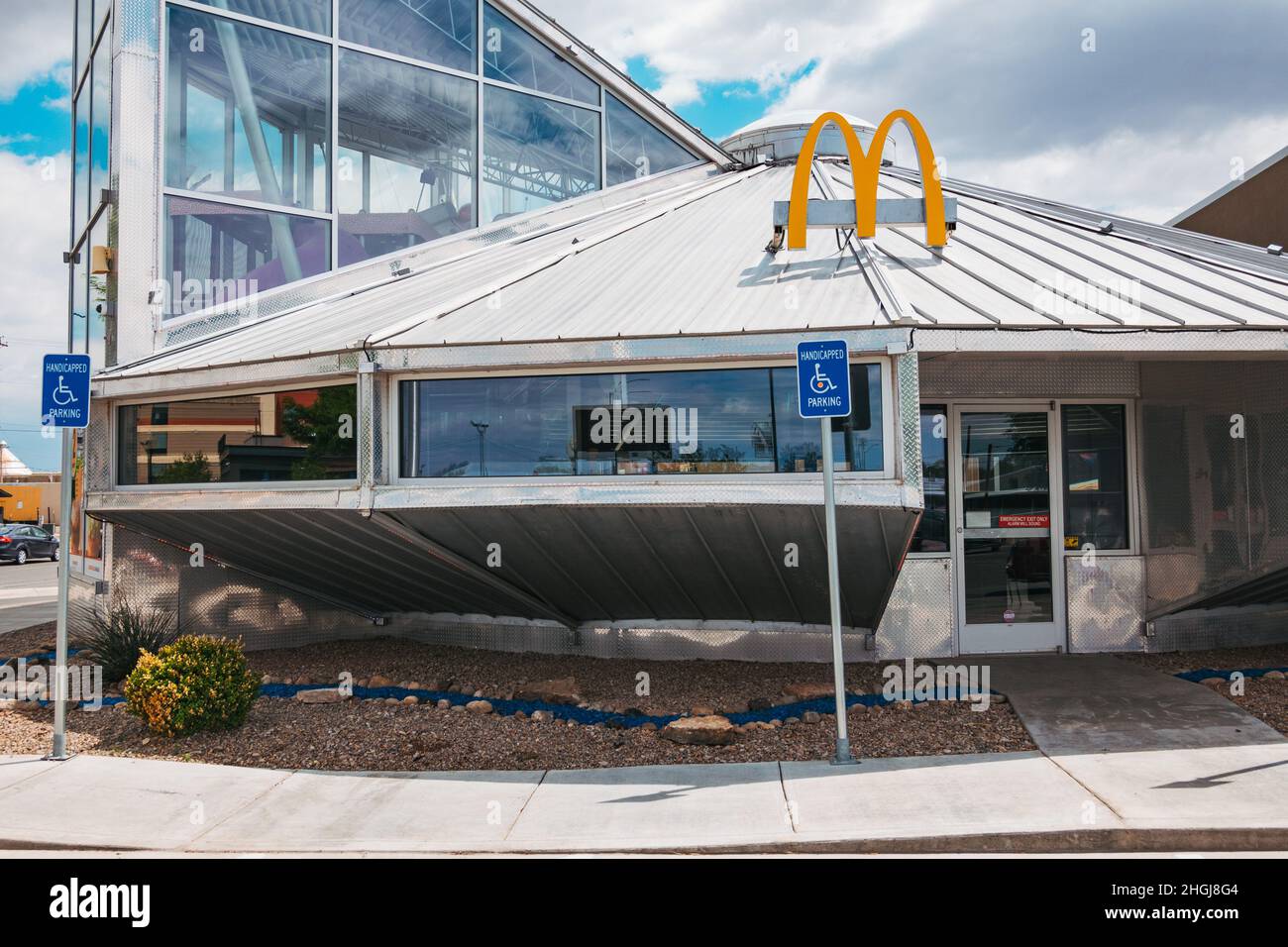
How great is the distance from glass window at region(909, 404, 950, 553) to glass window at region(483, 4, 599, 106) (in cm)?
716

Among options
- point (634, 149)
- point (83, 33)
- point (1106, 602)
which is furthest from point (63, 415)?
point (1106, 602)

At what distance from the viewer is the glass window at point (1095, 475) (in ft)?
31.3

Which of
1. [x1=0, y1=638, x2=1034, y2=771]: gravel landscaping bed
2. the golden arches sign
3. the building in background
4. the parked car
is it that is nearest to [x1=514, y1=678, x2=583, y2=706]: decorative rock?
[x1=0, y1=638, x2=1034, y2=771]: gravel landscaping bed

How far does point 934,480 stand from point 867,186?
298cm

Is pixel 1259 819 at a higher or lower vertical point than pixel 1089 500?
lower

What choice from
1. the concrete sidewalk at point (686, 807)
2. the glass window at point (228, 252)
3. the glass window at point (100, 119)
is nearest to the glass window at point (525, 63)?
the glass window at point (228, 252)

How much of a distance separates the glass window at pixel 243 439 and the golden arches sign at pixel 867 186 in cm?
434

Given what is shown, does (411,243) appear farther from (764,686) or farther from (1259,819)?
(1259,819)

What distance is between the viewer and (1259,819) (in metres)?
5.16

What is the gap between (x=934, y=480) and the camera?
942cm

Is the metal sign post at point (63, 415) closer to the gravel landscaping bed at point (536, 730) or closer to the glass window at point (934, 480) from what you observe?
the gravel landscaping bed at point (536, 730)

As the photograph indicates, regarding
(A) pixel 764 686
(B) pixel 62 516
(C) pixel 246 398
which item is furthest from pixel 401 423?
(A) pixel 764 686

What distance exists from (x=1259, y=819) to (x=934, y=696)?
113 inches

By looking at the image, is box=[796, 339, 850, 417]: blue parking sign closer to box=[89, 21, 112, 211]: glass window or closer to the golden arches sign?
the golden arches sign
